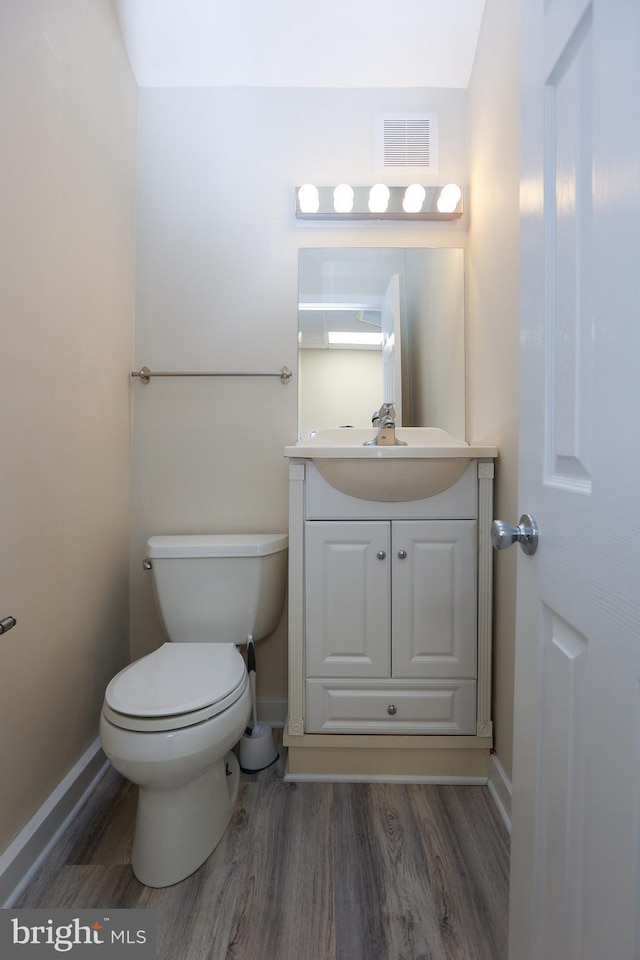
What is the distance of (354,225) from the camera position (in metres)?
1.76

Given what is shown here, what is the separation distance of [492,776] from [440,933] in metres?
0.50

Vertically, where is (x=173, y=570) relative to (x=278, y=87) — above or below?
below

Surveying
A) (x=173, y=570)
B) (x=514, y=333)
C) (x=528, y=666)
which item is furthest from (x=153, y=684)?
(x=514, y=333)

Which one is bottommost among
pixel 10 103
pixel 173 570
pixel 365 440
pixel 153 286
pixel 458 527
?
pixel 173 570

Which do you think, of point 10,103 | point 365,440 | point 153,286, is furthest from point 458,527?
point 10,103

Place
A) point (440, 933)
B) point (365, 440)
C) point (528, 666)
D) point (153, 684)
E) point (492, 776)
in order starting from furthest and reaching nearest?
1. point (365, 440)
2. point (492, 776)
3. point (153, 684)
4. point (440, 933)
5. point (528, 666)

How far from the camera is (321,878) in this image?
1.09m

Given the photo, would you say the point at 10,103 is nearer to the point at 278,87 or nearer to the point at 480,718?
the point at 278,87

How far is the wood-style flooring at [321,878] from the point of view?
37.2 inches

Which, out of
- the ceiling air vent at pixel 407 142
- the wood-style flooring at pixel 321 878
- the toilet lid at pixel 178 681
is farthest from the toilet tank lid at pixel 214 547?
the ceiling air vent at pixel 407 142

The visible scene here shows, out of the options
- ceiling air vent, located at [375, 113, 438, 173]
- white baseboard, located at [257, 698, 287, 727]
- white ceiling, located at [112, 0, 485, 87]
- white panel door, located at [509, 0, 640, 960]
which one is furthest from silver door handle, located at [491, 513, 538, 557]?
white ceiling, located at [112, 0, 485, 87]

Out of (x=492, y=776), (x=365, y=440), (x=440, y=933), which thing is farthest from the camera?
(x=365, y=440)

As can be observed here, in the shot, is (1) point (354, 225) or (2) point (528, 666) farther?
(1) point (354, 225)

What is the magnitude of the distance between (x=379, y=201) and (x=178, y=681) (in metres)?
1.71
